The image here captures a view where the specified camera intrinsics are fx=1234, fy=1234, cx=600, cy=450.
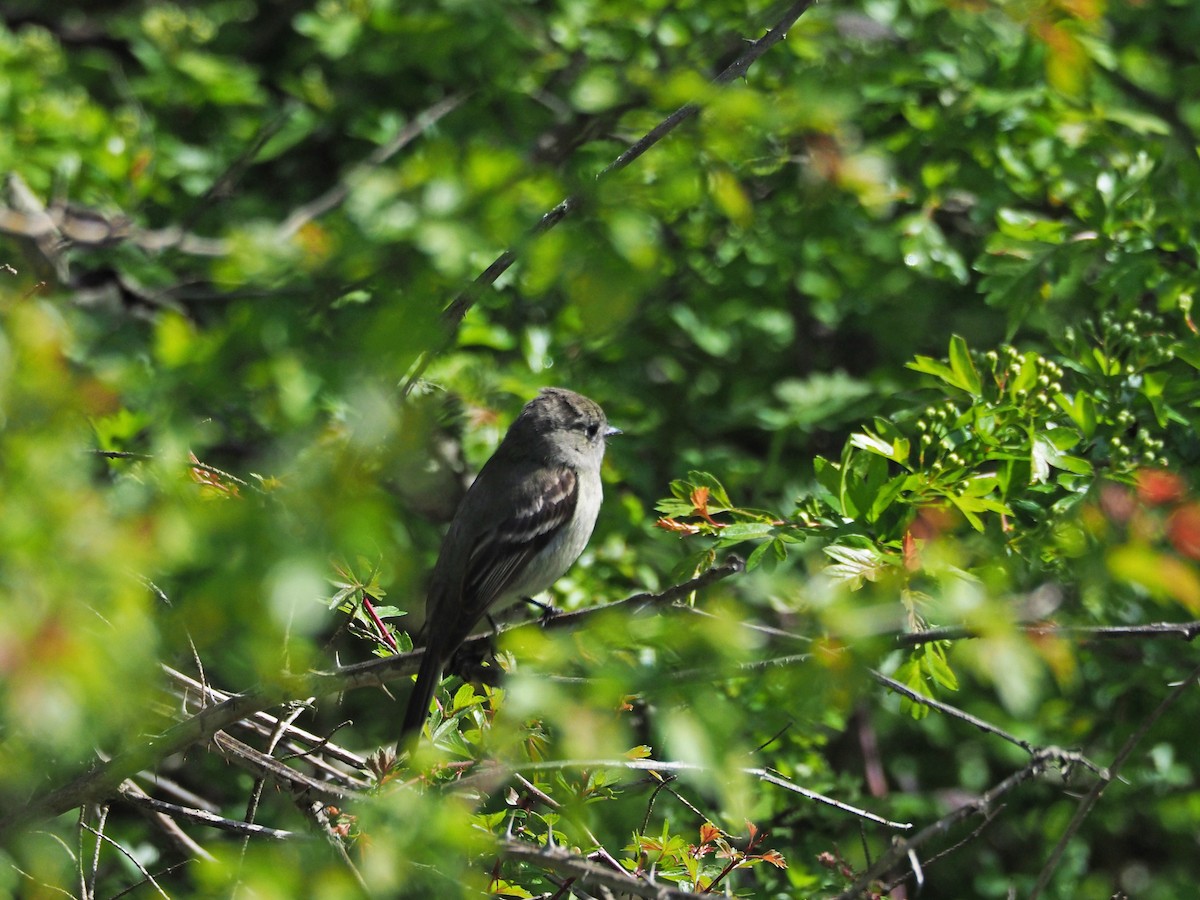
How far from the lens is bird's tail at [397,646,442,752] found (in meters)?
3.76

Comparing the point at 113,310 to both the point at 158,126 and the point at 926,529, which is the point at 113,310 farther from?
the point at 926,529

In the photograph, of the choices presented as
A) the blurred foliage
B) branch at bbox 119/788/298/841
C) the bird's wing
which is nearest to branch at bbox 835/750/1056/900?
the blurred foliage

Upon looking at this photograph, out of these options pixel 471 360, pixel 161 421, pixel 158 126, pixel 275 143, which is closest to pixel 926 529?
pixel 161 421

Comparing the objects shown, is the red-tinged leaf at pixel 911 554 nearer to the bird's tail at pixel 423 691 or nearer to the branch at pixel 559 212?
the branch at pixel 559 212

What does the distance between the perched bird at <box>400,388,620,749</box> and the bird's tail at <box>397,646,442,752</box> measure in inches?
21.4

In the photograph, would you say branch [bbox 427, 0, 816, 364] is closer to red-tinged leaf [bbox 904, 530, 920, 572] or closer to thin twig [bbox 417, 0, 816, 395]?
thin twig [bbox 417, 0, 816, 395]

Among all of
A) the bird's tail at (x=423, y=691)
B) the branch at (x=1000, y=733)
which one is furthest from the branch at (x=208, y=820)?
the branch at (x=1000, y=733)

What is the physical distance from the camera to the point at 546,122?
6020 mm

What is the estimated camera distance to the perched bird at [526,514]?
489 centimetres

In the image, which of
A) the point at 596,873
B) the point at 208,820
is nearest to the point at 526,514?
the point at 208,820

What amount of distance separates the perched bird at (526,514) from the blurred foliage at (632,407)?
0.18 meters

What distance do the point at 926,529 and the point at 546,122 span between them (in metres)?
3.68

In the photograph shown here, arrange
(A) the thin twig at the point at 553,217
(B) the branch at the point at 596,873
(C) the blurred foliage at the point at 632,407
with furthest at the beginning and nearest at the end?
(A) the thin twig at the point at 553,217, (B) the branch at the point at 596,873, (C) the blurred foliage at the point at 632,407

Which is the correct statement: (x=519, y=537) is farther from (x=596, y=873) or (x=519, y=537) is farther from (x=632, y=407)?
(x=596, y=873)
